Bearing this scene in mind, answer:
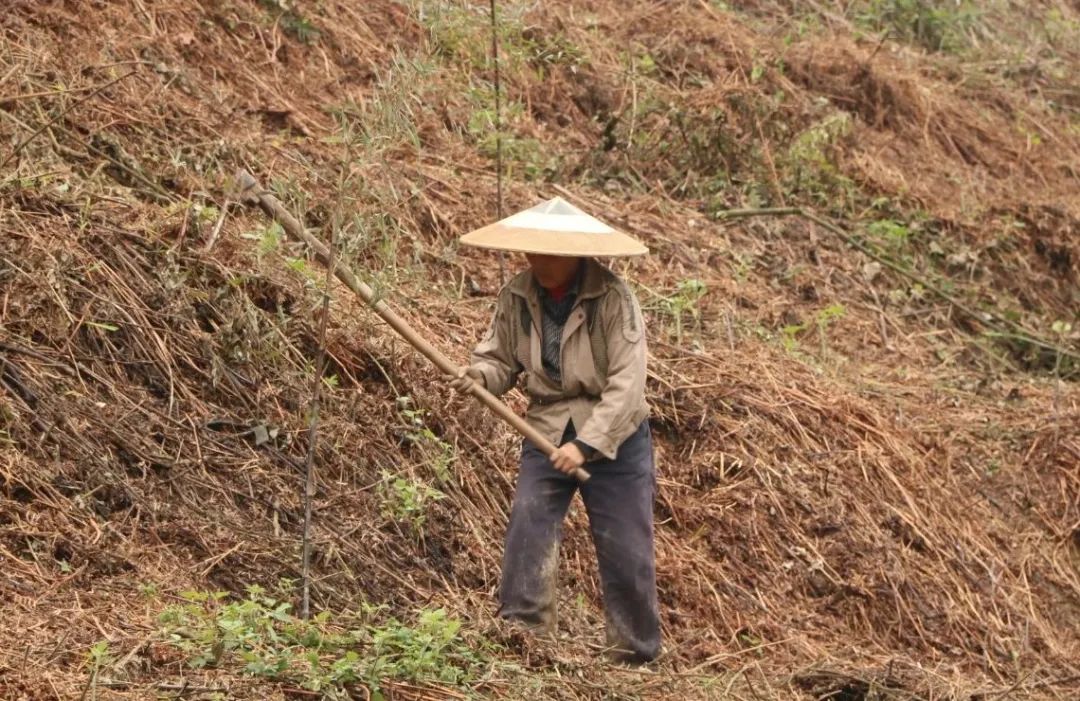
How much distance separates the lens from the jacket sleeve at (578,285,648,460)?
5434 millimetres

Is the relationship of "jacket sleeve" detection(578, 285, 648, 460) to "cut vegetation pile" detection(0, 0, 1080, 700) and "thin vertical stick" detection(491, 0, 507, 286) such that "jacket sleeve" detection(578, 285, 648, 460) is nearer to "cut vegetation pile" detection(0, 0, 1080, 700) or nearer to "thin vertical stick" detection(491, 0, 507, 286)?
"cut vegetation pile" detection(0, 0, 1080, 700)

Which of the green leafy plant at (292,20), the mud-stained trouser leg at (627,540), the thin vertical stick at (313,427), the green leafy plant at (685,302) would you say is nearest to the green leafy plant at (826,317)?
the green leafy plant at (685,302)

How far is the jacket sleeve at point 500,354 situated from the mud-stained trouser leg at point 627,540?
0.43 m

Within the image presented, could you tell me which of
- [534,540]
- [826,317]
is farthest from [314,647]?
[826,317]

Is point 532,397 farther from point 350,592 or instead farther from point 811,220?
point 811,220

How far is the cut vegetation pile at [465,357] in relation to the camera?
5.57 metres

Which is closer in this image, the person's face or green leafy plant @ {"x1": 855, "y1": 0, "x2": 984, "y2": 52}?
the person's face

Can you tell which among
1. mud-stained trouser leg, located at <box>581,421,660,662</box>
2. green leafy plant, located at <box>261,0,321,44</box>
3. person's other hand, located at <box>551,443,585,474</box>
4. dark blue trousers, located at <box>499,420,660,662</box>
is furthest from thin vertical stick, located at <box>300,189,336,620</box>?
green leafy plant, located at <box>261,0,321,44</box>

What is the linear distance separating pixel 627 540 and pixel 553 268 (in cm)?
99

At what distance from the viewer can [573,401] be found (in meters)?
5.67

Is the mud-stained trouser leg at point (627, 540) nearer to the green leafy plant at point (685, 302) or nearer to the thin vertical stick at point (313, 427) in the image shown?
the thin vertical stick at point (313, 427)

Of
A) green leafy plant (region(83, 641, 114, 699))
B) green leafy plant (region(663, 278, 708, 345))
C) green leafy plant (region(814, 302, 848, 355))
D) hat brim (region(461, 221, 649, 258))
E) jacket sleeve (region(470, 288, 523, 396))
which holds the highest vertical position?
hat brim (region(461, 221, 649, 258))

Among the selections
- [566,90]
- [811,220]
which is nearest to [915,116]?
[811,220]

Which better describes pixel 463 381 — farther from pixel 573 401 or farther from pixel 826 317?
pixel 826 317
